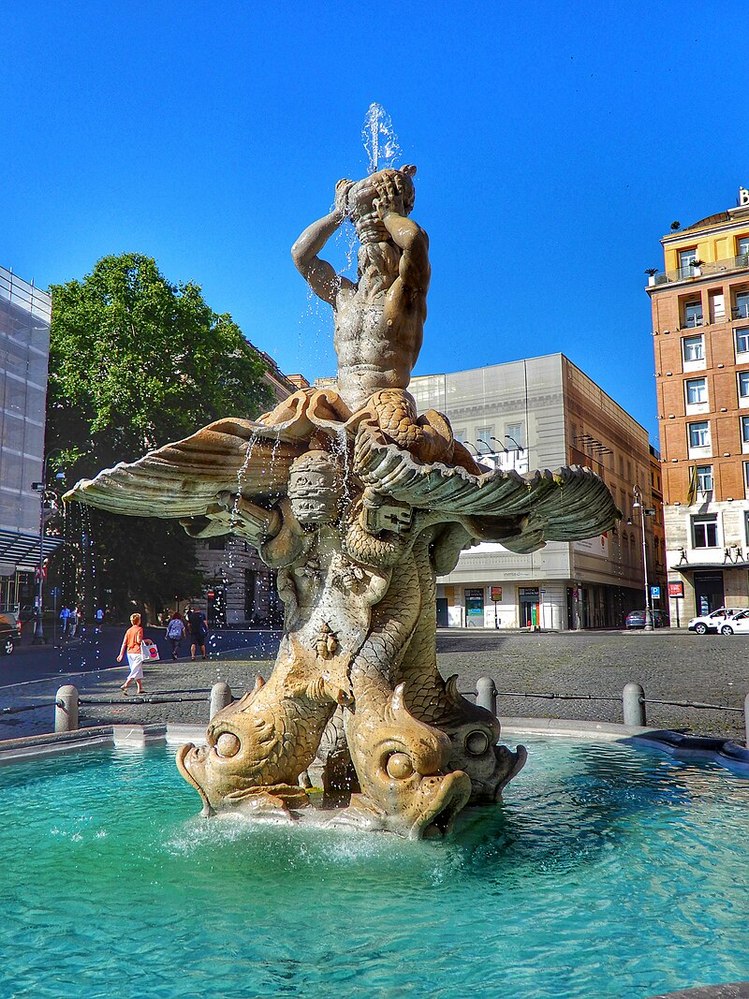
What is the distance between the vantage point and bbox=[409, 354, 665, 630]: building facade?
137 feet

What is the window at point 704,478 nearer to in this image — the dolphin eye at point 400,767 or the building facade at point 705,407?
the building facade at point 705,407

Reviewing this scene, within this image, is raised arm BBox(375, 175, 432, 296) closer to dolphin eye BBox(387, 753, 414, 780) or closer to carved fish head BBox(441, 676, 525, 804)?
carved fish head BBox(441, 676, 525, 804)

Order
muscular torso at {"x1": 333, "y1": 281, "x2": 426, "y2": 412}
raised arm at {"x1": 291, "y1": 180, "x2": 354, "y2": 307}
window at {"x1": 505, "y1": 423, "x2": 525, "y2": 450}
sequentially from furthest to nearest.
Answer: window at {"x1": 505, "y1": 423, "x2": 525, "y2": 450} < raised arm at {"x1": 291, "y1": 180, "x2": 354, "y2": 307} < muscular torso at {"x1": 333, "y1": 281, "x2": 426, "y2": 412}

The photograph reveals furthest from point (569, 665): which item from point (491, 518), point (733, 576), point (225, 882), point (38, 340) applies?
point (38, 340)

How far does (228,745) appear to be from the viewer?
459 cm

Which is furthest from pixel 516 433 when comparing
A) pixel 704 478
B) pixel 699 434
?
pixel 704 478

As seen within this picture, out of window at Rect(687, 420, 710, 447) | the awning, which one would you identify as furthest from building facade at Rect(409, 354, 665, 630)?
the awning

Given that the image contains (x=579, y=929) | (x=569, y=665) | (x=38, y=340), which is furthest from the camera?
(x=38, y=340)

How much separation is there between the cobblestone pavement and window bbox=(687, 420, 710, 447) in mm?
15810

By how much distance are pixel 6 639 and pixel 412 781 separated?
21777 millimetres

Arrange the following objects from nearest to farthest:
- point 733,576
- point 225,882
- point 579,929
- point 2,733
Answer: point 579,929
point 225,882
point 2,733
point 733,576

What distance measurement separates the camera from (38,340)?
33250 mm

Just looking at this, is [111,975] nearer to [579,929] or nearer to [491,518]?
[579,929]

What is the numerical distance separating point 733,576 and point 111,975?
39.3 metres
